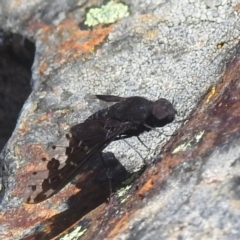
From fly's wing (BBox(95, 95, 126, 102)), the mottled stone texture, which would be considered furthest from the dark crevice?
fly's wing (BBox(95, 95, 126, 102))

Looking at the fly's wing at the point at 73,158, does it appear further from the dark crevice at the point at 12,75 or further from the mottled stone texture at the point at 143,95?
the dark crevice at the point at 12,75

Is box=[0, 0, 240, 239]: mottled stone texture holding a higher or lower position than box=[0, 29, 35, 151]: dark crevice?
lower

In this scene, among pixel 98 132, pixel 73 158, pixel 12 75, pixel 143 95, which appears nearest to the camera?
pixel 73 158

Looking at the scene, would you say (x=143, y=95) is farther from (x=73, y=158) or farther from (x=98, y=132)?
(x=73, y=158)

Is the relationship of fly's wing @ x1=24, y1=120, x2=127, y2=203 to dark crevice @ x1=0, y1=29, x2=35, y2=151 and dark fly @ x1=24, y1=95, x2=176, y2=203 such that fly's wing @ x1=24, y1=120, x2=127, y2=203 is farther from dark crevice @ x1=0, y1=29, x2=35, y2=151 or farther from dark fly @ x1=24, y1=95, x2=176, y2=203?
dark crevice @ x1=0, y1=29, x2=35, y2=151

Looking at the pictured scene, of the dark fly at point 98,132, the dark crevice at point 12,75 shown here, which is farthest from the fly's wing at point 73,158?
the dark crevice at point 12,75

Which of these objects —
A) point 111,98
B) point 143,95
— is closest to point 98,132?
point 111,98
